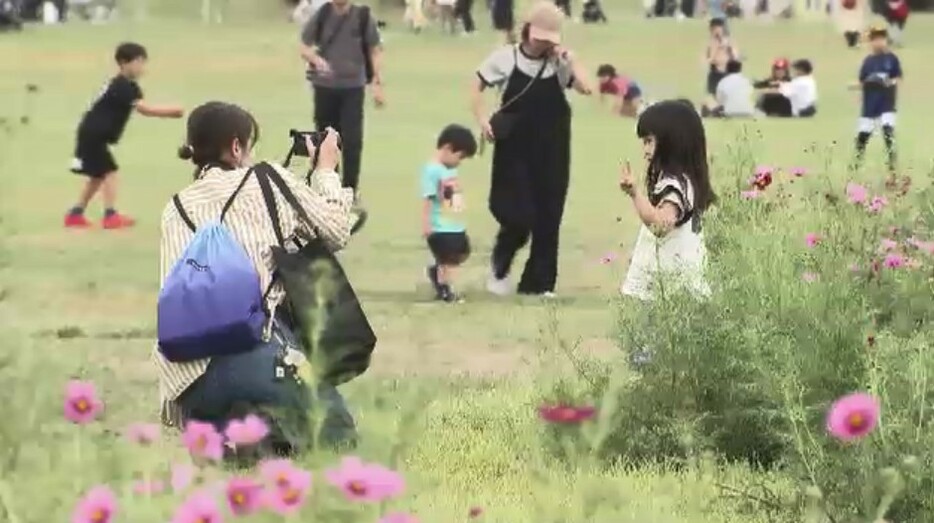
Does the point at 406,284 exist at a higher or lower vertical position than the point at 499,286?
lower

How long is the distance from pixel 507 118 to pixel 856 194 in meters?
3.05

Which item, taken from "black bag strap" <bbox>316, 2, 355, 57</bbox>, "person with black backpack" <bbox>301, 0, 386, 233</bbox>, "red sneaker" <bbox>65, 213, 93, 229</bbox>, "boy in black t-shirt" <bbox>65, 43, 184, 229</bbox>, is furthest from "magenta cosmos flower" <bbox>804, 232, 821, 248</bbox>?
"red sneaker" <bbox>65, 213, 93, 229</bbox>

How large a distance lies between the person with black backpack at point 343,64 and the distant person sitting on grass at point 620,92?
10776mm

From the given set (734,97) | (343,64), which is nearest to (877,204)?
(343,64)

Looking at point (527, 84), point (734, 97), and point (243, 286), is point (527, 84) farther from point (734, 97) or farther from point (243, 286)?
point (734, 97)

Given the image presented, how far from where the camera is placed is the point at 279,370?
6.03 metres

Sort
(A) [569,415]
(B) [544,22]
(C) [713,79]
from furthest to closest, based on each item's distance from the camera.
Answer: (C) [713,79] < (B) [544,22] < (A) [569,415]

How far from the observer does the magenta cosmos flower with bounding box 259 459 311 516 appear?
289cm

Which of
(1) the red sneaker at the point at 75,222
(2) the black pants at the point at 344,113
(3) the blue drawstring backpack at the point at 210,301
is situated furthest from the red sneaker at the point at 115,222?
(3) the blue drawstring backpack at the point at 210,301

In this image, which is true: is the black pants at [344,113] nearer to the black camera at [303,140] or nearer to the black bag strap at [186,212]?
the black camera at [303,140]

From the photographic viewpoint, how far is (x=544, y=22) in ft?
32.6

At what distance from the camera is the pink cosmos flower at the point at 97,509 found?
282 cm

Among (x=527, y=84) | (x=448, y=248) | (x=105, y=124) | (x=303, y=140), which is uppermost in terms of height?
(x=303, y=140)

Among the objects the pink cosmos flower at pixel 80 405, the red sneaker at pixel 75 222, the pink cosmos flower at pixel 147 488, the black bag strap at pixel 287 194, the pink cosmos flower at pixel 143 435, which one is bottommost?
the red sneaker at pixel 75 222
